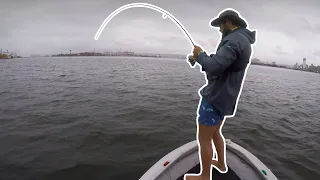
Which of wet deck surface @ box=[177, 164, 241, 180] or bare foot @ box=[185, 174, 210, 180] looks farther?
wet deck surface @ box=[177, 164, 241, 180]

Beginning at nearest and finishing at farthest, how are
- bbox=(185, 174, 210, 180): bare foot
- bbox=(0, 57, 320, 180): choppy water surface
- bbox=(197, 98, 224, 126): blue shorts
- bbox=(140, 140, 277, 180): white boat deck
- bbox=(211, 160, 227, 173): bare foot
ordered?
1. bbox=(197, 98, 224, 126): blue shorts
2. bbox=(185, 174, 210, 180): bare foot
3. bbox=(140, 140, 277, 180): white boat deck
4. bbox=(211, 160, 227, 173): bare foot
5. bbox=(0, 57, 320, 180): choppy water surface

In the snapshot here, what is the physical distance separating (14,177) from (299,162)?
8598 millimetres

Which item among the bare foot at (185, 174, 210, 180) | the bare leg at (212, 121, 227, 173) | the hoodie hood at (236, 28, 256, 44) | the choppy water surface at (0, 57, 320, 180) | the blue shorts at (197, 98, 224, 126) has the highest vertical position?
the hoodie hood at (236, 28, 256, 44)

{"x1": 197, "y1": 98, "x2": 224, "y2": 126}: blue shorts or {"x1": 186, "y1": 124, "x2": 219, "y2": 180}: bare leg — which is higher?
{"x1": 197, "y1": 98, "x2": 224, "y2": 126}: blue shorts

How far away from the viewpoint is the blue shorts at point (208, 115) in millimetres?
2891

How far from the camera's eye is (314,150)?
7512 mm

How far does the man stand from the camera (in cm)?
242

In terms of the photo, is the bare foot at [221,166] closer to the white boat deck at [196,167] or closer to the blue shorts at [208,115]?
the white boat deck at [196,167]

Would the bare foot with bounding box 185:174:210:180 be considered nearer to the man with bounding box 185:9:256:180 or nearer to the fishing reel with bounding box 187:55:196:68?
the man with bounding box 185:9:256:180

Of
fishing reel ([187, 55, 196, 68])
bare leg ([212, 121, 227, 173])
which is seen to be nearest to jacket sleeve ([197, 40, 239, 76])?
fishing reel ([187, 55, 196, 68])

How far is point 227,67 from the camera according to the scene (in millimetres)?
2494

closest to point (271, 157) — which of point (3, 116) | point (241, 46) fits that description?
point (241, 46)

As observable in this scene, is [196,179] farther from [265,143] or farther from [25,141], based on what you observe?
[25,141]

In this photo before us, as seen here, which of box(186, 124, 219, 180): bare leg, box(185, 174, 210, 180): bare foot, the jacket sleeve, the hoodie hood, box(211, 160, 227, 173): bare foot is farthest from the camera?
box(211, 160, 227, 173): bare foot
